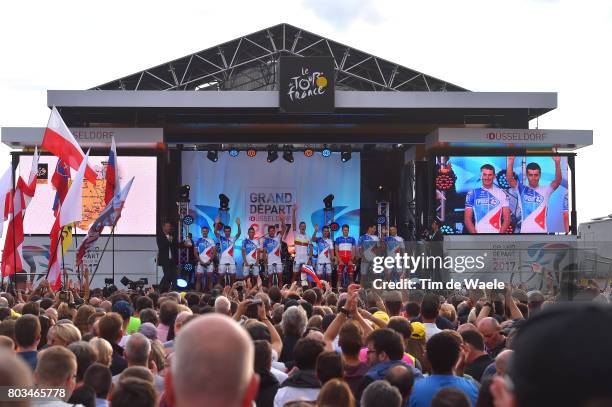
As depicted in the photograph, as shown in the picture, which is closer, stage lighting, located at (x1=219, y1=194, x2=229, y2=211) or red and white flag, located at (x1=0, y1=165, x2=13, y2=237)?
red and white flag, located at (x1=0, y1=165, x2=13, y2=237)

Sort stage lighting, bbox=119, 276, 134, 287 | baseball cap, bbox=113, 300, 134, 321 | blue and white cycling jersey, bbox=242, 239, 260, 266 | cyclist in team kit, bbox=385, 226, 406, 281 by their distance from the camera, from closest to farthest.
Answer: baseball cap, bbox=113, 300, 134, 321, cyclist in team kit, bbox=385, 226, 406, 281, stage lighting, bbox=119, 276, 134, 287, blue and white cycling jersey, bbox=242, 239, 260, 266

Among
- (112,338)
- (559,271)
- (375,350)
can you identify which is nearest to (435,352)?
(375,350)

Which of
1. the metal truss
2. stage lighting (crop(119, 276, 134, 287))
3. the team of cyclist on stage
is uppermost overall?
the metal truss

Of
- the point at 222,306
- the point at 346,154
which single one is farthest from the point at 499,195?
the point at 222,306

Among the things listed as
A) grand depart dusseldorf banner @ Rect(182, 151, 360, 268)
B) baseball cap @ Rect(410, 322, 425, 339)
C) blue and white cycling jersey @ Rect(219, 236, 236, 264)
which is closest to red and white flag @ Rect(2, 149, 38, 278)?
blue and white cycling jersey @ Rect(219, 236, 236, 264)

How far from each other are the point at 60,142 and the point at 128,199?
26.2 ft

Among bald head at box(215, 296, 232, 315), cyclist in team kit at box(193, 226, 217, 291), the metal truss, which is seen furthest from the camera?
the metal truss

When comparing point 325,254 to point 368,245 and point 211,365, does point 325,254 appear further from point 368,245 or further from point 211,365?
point 211,365

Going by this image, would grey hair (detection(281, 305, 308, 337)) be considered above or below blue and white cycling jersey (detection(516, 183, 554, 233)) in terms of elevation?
below

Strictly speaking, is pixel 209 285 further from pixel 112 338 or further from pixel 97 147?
pixel 112 338

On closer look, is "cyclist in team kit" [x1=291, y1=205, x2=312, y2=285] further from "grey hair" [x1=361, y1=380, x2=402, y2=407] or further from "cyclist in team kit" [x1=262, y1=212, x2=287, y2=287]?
"grey hair" [x1=361, y1=380, x2=402, y2=407]

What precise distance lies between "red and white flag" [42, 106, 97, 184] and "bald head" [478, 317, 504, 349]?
33.2ft

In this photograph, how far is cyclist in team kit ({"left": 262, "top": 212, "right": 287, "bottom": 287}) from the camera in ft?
80.1

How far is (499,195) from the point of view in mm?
23875
